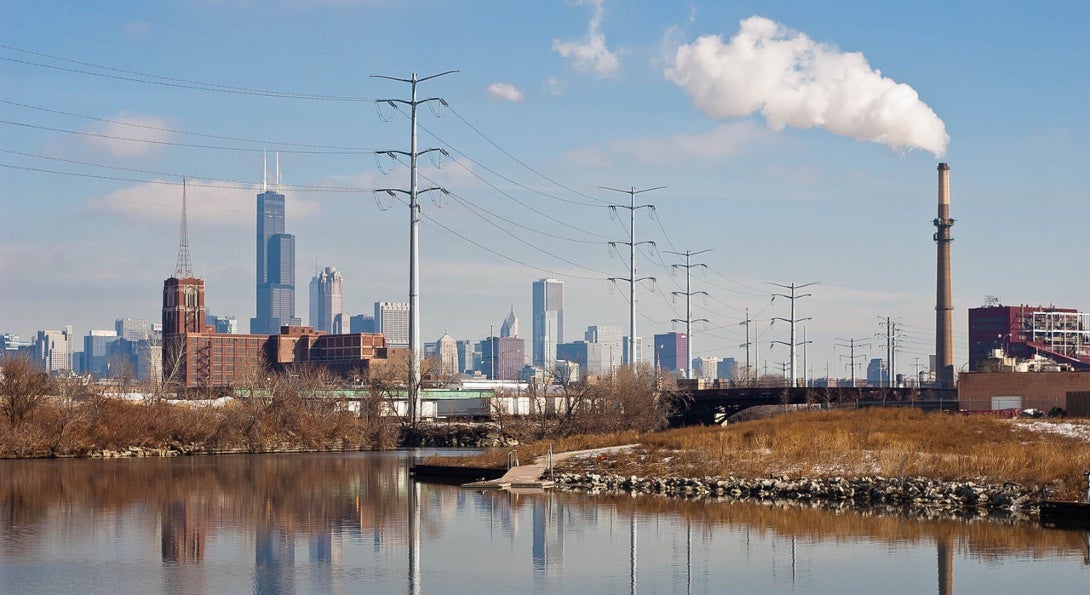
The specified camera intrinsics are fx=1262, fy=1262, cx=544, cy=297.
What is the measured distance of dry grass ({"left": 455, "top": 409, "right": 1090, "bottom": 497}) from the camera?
47.7 meters

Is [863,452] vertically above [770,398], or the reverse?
[770,398]

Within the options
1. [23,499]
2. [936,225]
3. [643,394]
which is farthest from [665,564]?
[936,225]

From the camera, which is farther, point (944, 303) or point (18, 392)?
point (944, 303)

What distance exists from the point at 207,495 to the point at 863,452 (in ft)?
89.8

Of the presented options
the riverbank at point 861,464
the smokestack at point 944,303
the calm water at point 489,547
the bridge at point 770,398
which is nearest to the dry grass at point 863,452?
the riverbank at point 861,464

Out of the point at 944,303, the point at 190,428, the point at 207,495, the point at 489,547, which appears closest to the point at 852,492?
the point at 489,547

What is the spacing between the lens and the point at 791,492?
48.8 meters

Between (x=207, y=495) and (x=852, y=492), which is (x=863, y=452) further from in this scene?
(x=207, y=495)

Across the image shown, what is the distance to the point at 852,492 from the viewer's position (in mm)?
47688

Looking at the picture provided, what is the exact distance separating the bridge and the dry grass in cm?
3979

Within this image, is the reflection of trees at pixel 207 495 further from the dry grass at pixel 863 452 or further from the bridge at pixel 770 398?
the bridge at pixel 770 398

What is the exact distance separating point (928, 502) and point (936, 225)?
380ft

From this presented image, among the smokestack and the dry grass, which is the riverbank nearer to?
the dry grass

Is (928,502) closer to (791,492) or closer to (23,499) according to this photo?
(791,492)
